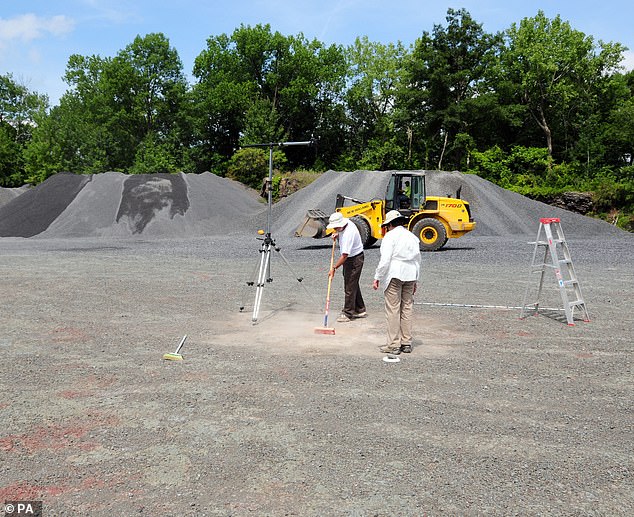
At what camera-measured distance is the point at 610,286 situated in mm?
12484

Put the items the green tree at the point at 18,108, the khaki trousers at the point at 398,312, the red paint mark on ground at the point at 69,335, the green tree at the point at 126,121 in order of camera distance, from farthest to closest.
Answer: the green tree at the point at 18,108 < the green tree at the point at 126,121 < the red paint mark on ground at the point at 69,335 < the khaki trousers at the point at 398,312

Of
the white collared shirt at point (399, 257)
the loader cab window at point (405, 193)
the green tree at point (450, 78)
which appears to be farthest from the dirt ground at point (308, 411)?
the green tree at point (450, 78)

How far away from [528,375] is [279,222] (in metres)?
25.3

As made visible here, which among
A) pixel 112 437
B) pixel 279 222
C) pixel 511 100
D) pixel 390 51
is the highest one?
pixel 390 51

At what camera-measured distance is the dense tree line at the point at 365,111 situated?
143 ft

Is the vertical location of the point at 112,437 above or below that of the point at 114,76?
below

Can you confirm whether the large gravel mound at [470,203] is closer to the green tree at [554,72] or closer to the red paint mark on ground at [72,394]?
the green tree at [554,72]

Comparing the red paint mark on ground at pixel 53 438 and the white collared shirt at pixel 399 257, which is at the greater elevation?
the white collared shirt at pixel 399 257

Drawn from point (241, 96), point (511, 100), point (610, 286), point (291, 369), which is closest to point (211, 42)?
point (241, 96)

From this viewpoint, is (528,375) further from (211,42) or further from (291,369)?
(211,42)

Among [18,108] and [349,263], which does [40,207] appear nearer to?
[349,263]

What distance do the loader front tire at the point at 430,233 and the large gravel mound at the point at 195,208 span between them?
8651mm

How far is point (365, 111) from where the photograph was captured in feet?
192

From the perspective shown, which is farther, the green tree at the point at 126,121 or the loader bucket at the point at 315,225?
the green tree at the point at 126,121
